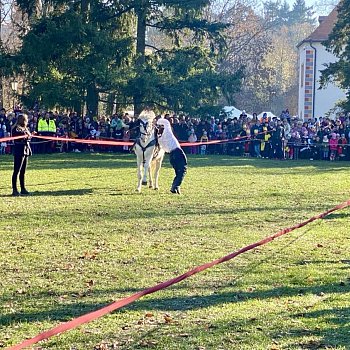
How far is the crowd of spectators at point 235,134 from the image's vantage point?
35844 mm

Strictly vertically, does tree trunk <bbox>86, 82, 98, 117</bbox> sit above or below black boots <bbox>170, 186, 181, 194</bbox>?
above

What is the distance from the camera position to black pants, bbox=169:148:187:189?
61.5ft

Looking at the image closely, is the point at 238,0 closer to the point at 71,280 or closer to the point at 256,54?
the point at 256,54

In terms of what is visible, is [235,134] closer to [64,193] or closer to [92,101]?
[92,101]

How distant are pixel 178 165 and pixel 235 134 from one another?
19.6m

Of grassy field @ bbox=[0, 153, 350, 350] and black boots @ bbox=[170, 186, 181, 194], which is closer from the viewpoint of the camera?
grassy field @ bbox=[0, 153, 350, 350]

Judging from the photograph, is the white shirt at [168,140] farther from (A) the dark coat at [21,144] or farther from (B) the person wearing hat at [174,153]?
(A) the dark coat at [21,144]

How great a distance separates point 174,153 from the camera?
1891 centimetres

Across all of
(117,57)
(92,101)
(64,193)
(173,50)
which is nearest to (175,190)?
(64,193)

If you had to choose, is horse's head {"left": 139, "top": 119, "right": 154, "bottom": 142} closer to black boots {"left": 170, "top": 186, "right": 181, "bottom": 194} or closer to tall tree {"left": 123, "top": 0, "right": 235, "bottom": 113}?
black boots {"left": 170, "top": 186, "right": 181, "bottom": 194}

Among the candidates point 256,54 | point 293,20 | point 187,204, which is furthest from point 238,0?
point 187,204

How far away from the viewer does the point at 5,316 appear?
7.61 m

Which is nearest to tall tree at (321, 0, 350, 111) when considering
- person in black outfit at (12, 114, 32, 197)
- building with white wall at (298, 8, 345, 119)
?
building with white wall at (298, 8, 345, 119)

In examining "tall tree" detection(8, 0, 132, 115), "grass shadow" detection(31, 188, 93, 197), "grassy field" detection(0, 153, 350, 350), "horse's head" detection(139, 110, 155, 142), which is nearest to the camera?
"grassy field" detection(0, 153, 350, 350)
